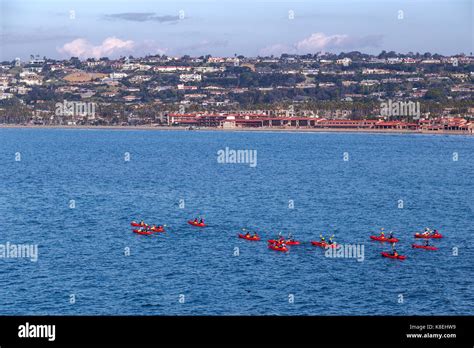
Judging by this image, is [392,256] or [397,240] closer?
[392,256]

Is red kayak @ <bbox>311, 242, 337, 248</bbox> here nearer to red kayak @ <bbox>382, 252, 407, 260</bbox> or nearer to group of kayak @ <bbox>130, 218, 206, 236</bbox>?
red kayak @ <bbox>382, 252, 407, 260</bbox>

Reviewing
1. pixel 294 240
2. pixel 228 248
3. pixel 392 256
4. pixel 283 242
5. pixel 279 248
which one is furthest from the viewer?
pixel 294 240

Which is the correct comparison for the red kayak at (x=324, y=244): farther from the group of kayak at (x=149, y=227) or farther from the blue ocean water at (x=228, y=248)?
the group of kayak at (x=149, y=227)

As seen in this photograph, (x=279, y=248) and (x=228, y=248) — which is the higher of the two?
(x=279, y=248)

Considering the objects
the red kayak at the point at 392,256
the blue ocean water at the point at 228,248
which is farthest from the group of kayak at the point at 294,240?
the blue ocean water at the point at 228,248

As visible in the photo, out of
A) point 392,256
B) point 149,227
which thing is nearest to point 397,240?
point 392,256

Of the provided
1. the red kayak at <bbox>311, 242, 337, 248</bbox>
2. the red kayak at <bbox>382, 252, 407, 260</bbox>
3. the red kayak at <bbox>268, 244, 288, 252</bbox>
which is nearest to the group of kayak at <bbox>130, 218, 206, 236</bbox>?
the red kayak at <bbox>268, 244, 288, 252</bbox>

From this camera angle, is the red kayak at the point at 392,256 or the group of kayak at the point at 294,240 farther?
the group of kayak at the point at 294,240

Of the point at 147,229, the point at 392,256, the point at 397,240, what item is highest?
the point at 147,229

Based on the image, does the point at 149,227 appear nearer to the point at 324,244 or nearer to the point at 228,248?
the point at 228,248

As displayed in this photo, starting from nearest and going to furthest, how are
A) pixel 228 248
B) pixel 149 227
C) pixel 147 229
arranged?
pixel 228 248
pixel 147 229
pixel 149 227
